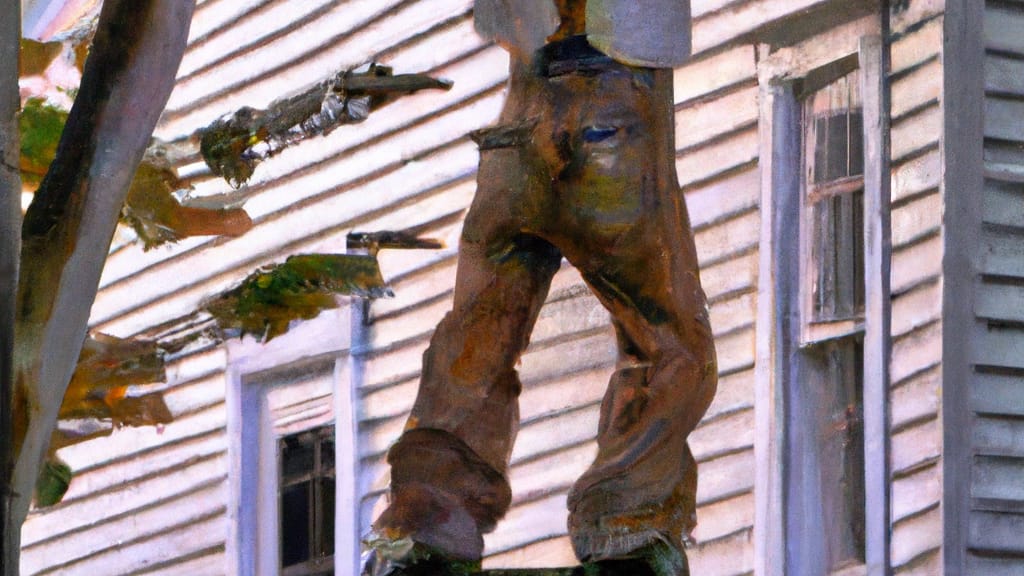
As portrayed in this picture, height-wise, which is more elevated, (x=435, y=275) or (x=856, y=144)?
(x=435, y=275)

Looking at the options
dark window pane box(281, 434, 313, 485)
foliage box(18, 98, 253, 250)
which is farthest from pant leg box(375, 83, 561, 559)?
dark window pane box(281, 434, 313, 485)

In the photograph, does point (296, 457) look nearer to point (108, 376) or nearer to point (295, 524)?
point (295, 524)

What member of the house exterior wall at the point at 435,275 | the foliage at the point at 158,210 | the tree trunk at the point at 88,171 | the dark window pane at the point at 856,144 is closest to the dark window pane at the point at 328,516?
the house exterior wall at the point at 435,275

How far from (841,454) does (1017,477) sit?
0.64 m

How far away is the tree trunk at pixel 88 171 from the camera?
5.19m

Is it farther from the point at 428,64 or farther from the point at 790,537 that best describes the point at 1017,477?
the point at 428,64

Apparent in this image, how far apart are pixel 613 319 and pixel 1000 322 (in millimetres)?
2204

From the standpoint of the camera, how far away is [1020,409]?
21.2ft

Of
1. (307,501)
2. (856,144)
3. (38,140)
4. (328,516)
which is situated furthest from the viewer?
(307,501)

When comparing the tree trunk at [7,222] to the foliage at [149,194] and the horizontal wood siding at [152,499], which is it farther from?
the horizontal wood siding at [152,499]

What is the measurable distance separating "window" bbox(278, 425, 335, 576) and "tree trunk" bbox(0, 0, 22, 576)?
3.97 m

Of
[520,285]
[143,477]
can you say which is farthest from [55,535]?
[520,285]

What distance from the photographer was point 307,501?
9.09 meters

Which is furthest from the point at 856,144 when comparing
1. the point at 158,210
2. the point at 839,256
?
the point at 158,210
